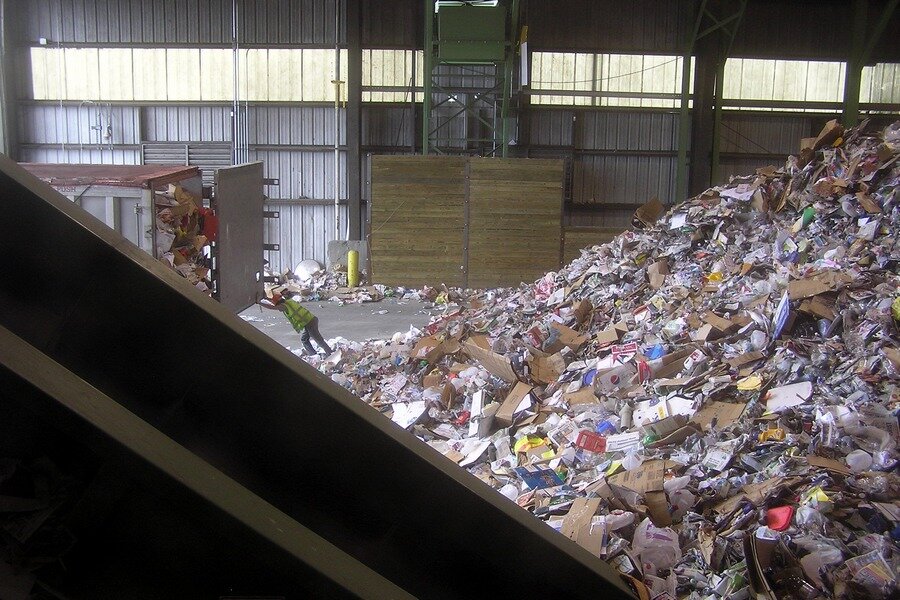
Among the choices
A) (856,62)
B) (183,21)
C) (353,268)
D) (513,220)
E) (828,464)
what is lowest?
(353,268)

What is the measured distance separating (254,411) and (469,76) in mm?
15934

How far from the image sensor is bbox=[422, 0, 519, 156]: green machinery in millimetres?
15203

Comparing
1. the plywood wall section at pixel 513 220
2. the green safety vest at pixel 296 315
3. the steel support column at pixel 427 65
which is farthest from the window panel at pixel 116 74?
the green safety vest at pixel 296 315

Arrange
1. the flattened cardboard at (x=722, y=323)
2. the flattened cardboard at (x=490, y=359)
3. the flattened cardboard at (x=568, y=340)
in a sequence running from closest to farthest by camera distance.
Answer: the flattened cardboard at (x=722, y=323), the flattened cardboard at (x=490, y=359), the flattened cardboard at (x=568, y=340)

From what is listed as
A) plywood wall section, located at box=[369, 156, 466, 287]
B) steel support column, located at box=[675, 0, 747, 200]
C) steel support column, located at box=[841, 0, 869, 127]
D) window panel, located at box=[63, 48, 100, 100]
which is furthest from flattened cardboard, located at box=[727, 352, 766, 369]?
window panel, located at box=[63, 48, 100, 100]

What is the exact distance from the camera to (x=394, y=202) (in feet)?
53.3

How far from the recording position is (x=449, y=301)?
15.6 meters

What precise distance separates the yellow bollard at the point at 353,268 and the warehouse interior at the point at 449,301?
121 mm

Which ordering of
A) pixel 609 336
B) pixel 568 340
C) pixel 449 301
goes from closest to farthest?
pixel 609 336 < pixel 568 340 < pixel 449 301

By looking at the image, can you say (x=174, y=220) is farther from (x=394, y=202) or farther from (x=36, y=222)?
(x=394, y=202)

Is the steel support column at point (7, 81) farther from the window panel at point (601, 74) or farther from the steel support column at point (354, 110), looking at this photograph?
the window panel at point (601, 74)

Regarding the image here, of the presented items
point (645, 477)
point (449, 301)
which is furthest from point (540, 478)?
point (449, 301)

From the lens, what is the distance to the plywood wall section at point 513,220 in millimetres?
16000

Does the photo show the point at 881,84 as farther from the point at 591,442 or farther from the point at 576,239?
the point at 591,442
